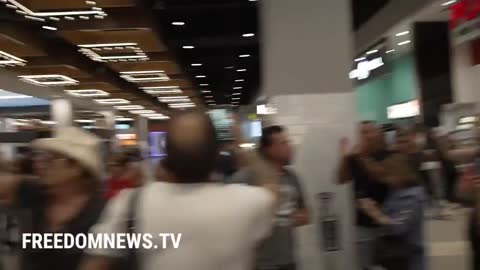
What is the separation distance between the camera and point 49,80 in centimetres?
1683

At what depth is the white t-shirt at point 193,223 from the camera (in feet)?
5.92

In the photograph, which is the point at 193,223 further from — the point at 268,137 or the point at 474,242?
the point at 474,242

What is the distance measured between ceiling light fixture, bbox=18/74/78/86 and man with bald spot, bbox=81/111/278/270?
14407mm

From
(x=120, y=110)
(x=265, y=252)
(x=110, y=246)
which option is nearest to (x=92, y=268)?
(x=110, y=246)

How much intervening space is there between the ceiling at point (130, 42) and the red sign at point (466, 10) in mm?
3385

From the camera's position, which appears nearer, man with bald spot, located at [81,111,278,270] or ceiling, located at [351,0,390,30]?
man with bald spot, located at [81,111,278,270]

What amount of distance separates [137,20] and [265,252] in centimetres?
668

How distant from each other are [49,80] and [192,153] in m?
15.8

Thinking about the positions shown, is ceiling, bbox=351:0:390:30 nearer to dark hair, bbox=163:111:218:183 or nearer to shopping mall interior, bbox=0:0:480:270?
shopping mall interior, bbox=0:0:480:270

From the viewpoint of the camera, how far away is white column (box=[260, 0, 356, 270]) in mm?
5391

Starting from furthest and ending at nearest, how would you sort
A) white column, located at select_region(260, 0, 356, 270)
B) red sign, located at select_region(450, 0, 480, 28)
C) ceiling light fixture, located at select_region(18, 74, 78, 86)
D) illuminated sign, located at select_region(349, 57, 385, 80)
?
illuminated sign, located at select_region(349, 57, 385, 80) < ceiling light fixture, located at select_region(18, 74, 78, 86) < red sign, located at select_region(450, 0, 480, 28) < white column, located at select_region(260, 0, 356, 270)

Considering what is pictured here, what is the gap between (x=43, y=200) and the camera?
2.32m

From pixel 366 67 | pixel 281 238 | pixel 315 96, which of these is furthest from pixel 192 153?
pixel 366 67

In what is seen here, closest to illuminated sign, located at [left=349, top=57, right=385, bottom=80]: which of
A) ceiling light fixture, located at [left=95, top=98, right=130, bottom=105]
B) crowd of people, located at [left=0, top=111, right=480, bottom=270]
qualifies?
ceiling light fixture, located at [left=95, top=98, right=130, bottom=105]
